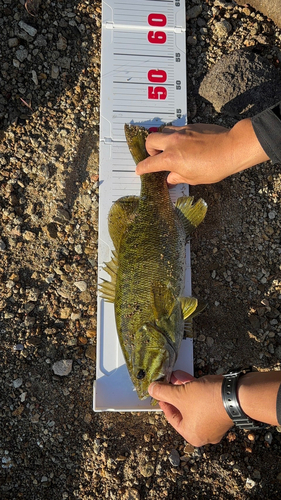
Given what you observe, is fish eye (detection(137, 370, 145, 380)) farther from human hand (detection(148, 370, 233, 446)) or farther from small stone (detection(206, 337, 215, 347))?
small stone (detection(206, 337, 215, 347))

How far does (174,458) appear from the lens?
3617mm

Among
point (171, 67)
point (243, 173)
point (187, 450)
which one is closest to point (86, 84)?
point (171, 67)

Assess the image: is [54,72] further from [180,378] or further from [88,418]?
[88,418]

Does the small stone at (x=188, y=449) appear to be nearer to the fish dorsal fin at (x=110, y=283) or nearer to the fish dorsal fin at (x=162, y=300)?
the fish dorsal fin at (x=162, y=300)

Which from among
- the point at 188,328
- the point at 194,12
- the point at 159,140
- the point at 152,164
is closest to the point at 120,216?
the point at 152,164

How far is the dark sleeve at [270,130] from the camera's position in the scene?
2836 mm

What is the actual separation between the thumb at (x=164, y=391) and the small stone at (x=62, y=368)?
0.90 m

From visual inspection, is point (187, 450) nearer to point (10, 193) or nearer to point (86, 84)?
point (10, 193)

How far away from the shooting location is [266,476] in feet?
11.9

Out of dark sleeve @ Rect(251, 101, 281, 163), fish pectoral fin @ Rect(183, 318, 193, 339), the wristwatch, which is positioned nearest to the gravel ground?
fish pectoral fin @ Rect(183, 318, 193, 339)

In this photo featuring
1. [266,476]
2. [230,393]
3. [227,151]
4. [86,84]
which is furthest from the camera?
[86,84]

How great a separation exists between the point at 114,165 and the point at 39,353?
6.33ft

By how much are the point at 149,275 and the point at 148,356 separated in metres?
0.64

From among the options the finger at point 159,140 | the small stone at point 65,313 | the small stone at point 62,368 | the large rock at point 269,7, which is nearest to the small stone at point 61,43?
the finger at point 159,140
